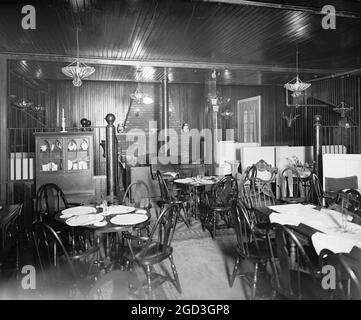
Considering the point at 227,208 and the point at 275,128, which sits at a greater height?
the point at 275,128

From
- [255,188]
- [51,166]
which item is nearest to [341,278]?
[255,188]

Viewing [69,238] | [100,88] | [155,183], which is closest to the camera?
[69,238]

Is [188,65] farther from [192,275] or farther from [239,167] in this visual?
[192,275]

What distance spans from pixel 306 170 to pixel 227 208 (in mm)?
2940

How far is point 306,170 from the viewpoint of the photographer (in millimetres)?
6191

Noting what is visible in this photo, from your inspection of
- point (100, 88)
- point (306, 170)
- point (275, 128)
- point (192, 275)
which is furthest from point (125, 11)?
point (275, 128)

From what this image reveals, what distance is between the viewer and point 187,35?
4887mm

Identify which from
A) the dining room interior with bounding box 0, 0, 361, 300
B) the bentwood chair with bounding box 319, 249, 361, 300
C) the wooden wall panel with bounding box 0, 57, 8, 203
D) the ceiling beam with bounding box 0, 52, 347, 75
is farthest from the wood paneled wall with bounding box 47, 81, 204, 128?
the bentwood chair with bounding box 319, 249, 361, 300

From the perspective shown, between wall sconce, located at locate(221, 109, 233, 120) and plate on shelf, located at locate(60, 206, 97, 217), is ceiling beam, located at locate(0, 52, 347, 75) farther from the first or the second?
plate on shelf, located at locate(60, 206, 97, 217)

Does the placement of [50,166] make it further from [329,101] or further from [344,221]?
[329,101]

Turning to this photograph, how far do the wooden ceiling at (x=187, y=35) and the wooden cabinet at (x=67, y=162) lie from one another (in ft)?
5.66

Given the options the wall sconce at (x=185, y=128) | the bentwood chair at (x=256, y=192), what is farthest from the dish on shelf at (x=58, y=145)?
the wall sconce at (x=185, y=128)

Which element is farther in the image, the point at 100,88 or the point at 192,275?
the point at 100,88

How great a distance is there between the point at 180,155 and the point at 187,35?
16.7 feet
